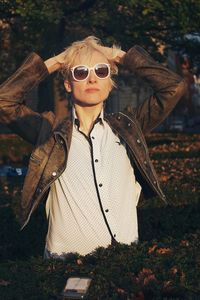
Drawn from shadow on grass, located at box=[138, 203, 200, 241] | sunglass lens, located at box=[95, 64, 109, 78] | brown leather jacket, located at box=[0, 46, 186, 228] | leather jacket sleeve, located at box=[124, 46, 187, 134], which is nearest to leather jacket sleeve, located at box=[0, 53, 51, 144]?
brown leather jacket, located at box=[0, 46, 186, 228]

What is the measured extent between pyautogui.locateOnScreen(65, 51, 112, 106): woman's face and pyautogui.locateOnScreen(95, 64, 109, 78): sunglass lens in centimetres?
2

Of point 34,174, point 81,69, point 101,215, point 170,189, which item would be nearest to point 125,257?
point 101,215

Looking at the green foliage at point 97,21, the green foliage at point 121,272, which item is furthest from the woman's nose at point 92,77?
the green foliage at point 97,21

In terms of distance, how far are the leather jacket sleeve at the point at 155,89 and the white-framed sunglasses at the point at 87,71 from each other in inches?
10.5

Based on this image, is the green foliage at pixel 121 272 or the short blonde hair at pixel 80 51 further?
the short blonde hair at pixel 80 51

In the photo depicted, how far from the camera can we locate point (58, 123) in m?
5.42

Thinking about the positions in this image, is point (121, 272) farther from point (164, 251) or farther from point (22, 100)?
point (22, 100)

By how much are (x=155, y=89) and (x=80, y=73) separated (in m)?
0.57

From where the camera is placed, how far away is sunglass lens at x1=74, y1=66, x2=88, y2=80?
5.29 m

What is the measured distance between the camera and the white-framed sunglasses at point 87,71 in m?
5.28

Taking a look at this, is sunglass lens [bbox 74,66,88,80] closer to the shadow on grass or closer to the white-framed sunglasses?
the white-framed sunglasses

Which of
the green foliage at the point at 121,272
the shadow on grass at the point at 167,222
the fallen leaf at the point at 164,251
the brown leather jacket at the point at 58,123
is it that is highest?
the shadow on grass at the point at 167,222

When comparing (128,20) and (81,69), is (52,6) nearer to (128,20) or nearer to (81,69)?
(128,20)

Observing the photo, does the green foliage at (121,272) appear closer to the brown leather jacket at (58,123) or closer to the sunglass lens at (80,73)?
the brown leather jacket at (58,123)
